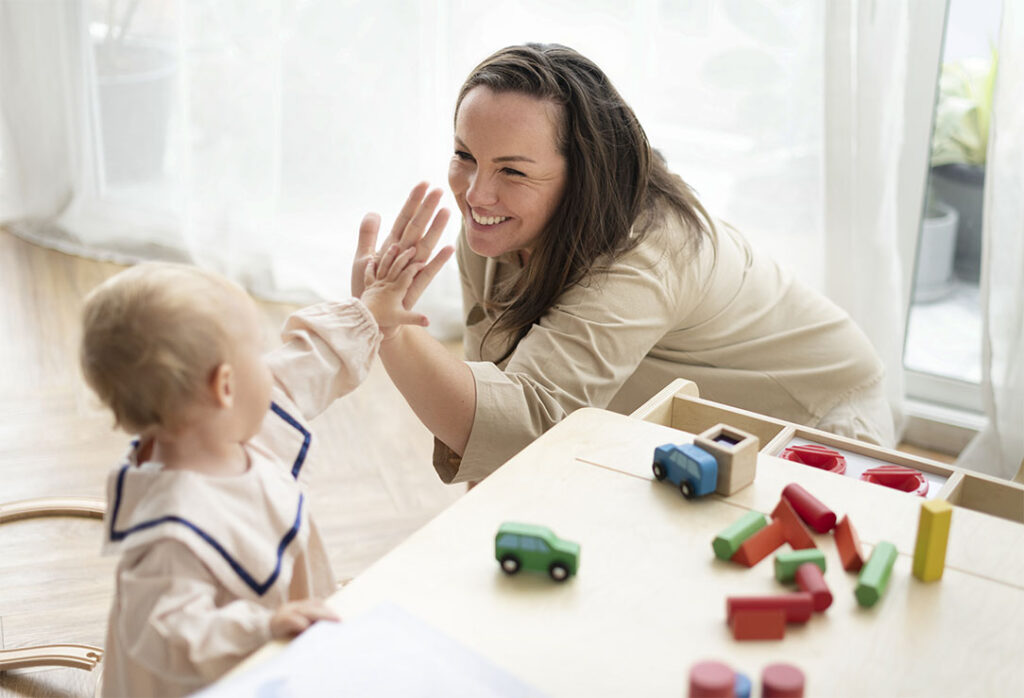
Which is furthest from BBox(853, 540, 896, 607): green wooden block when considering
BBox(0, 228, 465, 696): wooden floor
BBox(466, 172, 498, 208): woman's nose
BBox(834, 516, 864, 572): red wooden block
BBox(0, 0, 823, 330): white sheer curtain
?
BBox(0, 0, 823, 330): white sheer curtain

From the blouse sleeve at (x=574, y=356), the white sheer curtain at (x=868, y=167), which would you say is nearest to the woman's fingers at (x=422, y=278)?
the blouse sleeve at (x=574, y=356)

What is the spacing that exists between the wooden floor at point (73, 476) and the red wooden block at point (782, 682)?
1.15 metres

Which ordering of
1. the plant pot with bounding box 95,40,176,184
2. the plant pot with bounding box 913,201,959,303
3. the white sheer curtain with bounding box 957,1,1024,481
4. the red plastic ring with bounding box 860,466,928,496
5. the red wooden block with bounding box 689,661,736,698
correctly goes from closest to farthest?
the red wooden block with bounding box 689,661,736,698
the red plastic ring with bounding box 860,466,928,496
the white sheer curtain with bounding box 957,1,1024,481
the plant pot with bounding box 913,201,959,303
the plant pot with bounding box 95,40,176,184

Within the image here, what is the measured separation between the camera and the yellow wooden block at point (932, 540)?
3.11ft

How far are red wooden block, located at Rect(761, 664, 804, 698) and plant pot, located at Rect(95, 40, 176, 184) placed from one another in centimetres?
272

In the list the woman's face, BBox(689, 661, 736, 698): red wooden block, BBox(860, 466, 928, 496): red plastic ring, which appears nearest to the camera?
BBox(689, 661, 736, 698): red wooden block

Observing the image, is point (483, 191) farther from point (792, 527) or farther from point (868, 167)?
point (868, 167)

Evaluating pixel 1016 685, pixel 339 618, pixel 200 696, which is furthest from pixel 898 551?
pixel 200 696

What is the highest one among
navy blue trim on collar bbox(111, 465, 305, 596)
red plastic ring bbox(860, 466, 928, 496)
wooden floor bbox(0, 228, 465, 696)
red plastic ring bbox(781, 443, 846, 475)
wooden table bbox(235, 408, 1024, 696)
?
navy blue trim on collar bbox(111, 465, 305, 596)

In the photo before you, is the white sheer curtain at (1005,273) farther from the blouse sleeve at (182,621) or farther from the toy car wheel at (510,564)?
the blouse sleeve at (182,621)

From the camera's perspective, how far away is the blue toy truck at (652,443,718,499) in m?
1.07

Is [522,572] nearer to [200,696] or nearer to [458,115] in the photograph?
[200,696]

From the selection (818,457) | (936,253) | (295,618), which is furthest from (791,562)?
(936,253)

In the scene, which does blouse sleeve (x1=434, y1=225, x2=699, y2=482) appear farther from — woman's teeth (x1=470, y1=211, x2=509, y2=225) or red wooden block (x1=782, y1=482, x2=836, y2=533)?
red wooden block (x1=782, y1=482, x2=836, y2=533)
